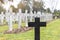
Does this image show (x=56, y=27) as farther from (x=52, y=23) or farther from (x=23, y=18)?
(x=23, y=18)

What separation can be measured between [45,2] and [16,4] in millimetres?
307

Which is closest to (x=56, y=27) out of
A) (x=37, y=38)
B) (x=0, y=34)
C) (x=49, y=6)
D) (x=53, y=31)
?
(x=53, y=31)

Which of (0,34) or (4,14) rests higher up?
(4,14)

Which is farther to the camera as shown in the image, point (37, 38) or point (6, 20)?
point (6, 20)

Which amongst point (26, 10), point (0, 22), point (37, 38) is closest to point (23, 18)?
point (26, 10)

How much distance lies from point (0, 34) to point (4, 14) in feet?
0.69

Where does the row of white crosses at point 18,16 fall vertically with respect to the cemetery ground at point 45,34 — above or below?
above

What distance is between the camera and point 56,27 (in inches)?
86.1

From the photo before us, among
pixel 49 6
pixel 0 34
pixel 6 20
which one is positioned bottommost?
pixel 0 34

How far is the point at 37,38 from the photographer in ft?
5.94

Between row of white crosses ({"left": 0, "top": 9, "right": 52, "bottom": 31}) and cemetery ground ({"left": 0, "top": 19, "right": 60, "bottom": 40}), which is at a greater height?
→ row of white crosses ({"left": 0, "top": 9, "right": 52, "bottom": 31})

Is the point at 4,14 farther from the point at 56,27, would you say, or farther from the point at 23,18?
the point at 56,27

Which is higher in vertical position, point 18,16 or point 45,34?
point 18,16

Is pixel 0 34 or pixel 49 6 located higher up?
pixel 49 6
